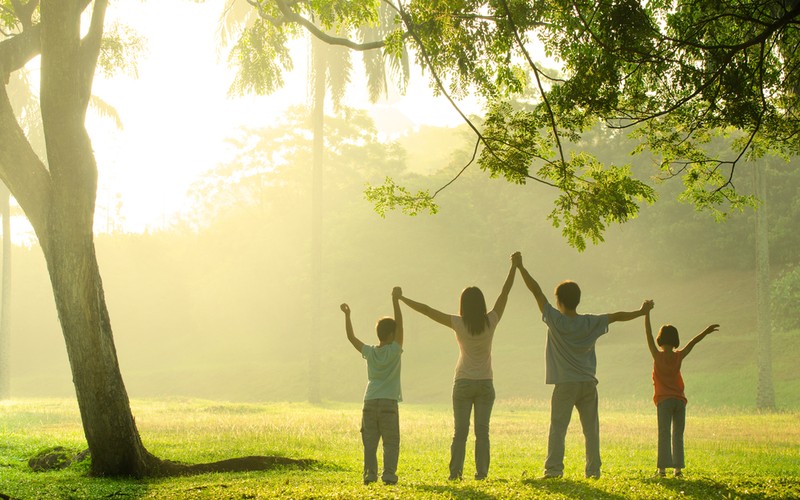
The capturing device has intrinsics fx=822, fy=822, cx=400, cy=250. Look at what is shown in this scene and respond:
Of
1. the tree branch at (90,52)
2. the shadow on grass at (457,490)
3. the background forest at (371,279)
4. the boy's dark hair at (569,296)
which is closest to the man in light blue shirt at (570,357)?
the boy's dark hair at (569,296)

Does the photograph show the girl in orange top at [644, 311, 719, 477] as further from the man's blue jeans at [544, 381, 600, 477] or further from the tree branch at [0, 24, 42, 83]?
the tree branch at [0, 24, 42, 83]

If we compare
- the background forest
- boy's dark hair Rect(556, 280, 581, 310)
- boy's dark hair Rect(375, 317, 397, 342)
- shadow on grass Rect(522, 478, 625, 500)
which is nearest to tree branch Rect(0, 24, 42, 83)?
boy's dark hair Rect(375, 317, 397, 342)

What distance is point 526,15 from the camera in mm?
9250

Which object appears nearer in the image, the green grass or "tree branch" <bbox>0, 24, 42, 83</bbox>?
the green grass

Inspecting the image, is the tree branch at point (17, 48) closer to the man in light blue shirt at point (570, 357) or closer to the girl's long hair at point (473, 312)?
the girl's long hair at point (473, 312)

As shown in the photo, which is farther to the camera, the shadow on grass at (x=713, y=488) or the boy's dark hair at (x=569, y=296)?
the boy's dark hair at (x=569, y=296)

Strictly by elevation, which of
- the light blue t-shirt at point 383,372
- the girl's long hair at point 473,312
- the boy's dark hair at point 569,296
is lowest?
the light blue t-shirt at point 383,372

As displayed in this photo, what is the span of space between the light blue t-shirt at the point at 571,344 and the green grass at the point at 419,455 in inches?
39.1

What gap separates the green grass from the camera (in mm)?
7457

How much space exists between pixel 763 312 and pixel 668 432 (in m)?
19.0

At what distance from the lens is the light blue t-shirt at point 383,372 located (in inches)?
313

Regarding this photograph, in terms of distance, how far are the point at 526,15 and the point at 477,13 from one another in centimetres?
60

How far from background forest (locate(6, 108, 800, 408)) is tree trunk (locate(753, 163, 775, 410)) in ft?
13.6

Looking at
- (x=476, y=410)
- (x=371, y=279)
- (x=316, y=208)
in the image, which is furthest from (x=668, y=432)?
(x=371, y=279)
